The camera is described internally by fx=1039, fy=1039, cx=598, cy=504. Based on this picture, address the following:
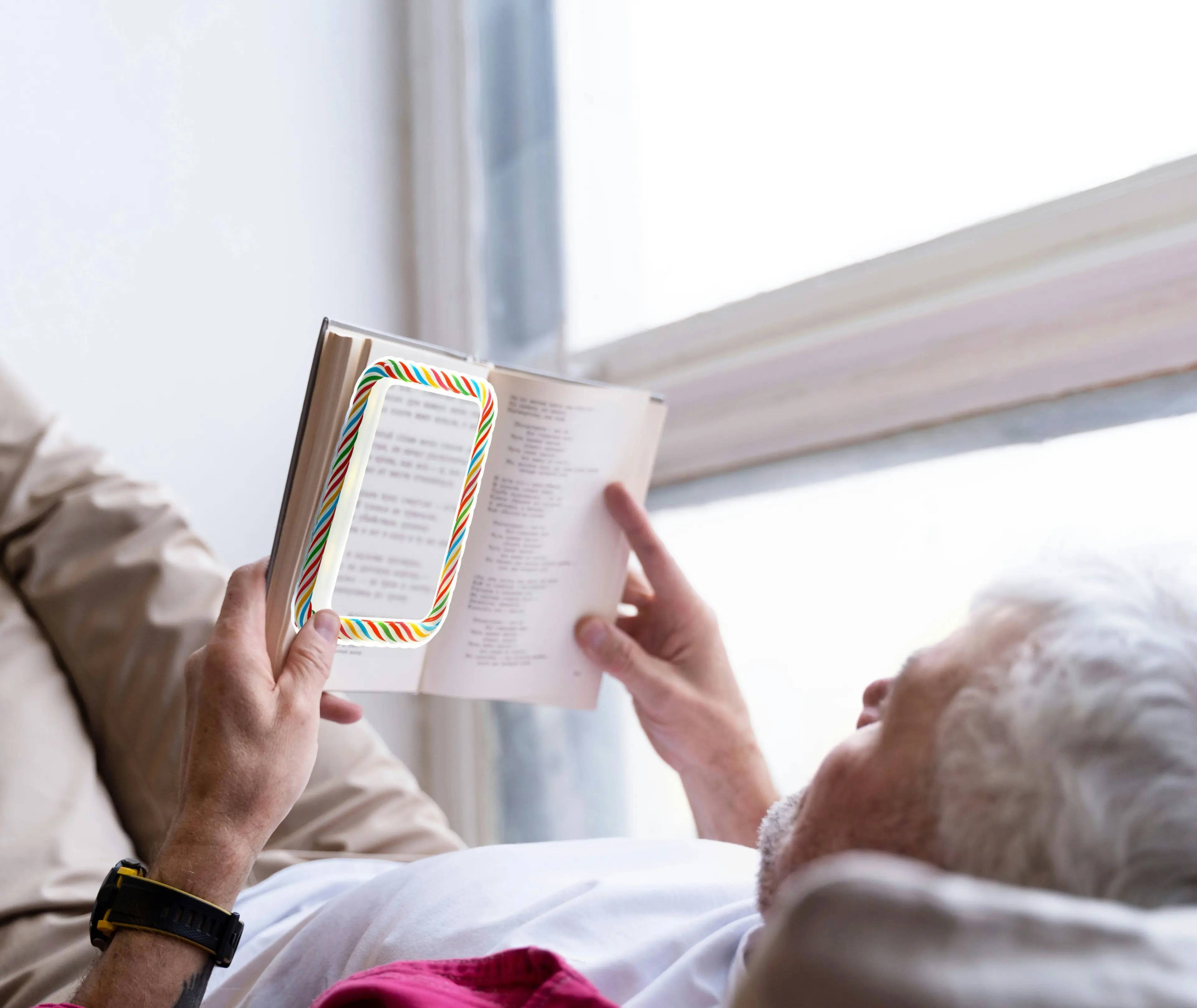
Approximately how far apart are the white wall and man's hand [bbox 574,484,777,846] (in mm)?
689

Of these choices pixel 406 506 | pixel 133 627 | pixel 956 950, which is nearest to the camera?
pixel 956 950

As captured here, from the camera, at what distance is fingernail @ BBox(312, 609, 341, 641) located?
0.78 meters

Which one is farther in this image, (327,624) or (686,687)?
(686,687)

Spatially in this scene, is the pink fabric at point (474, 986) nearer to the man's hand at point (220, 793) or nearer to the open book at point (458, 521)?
the man's hand at point (220, 793)

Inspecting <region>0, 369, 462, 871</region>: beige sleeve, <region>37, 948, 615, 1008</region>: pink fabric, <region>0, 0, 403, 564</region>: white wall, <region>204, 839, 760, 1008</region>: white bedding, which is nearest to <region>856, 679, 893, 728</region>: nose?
<region>204, 839, 760, 1008</region>: white bedding

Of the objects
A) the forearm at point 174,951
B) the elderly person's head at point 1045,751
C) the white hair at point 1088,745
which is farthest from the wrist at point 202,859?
the white hair at point 1088,745

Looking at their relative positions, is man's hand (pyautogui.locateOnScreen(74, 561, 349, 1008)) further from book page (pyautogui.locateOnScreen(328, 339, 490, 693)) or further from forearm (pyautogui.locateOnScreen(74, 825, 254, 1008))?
book page (pyautogui.locateOnScreen(328, 339, 490, 693))

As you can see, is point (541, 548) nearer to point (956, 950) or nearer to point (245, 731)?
point (245, 731)

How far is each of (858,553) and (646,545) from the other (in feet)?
1.00

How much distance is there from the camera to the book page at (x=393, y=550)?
2.69 feet

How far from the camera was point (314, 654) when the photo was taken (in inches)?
29.9

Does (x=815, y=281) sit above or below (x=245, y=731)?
above

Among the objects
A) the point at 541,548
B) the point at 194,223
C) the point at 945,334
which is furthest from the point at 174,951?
the point at 194,223

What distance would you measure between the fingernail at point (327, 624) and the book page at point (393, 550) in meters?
0.04
